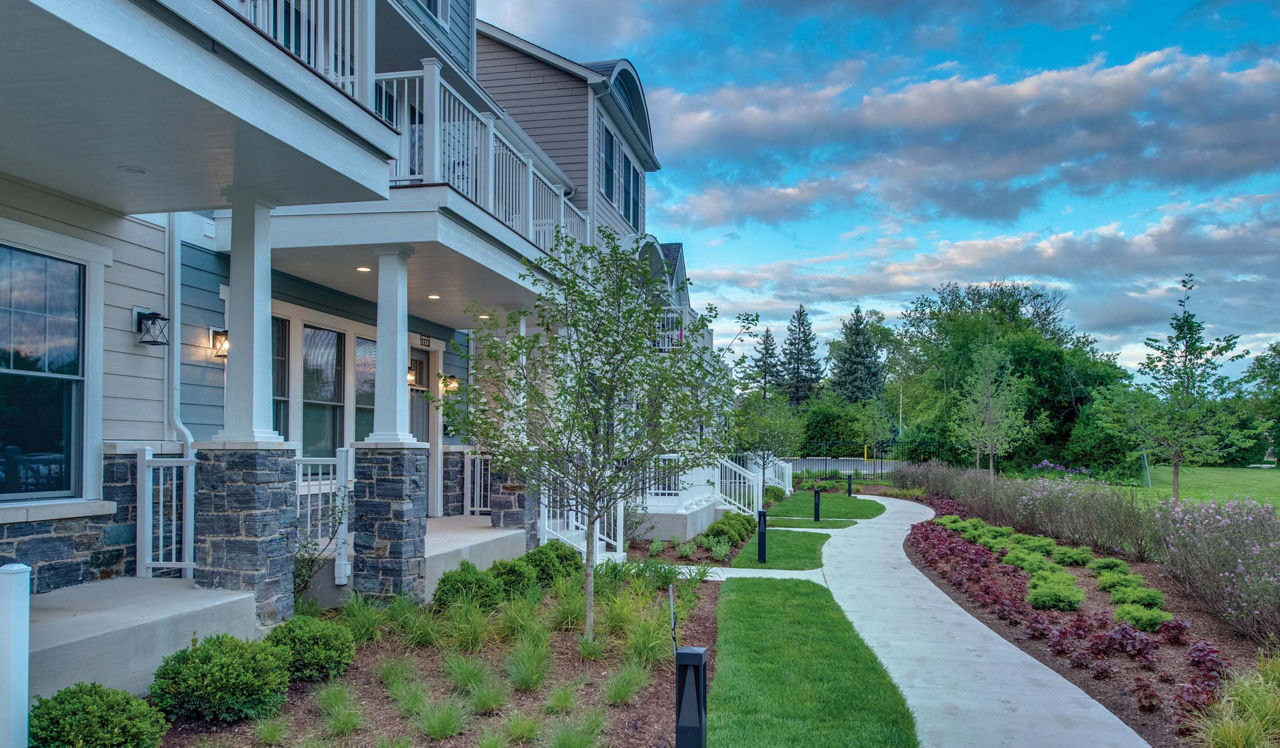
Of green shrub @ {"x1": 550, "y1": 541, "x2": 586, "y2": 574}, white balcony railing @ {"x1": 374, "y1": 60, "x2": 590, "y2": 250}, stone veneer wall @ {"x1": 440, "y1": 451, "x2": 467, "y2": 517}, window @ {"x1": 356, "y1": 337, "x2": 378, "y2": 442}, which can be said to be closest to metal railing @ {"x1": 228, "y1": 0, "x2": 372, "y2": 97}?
white balcony railing @ {"x1": 374, "y1": 60, "x2": 590, "y2": 250}

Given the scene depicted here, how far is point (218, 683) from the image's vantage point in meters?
4.21

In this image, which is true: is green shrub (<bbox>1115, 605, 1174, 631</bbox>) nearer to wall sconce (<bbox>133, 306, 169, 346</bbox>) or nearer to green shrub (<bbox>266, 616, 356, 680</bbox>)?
green shrub (<bbox>266, 616, 356, 680</bbox>)

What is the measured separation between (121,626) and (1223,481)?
32084mm

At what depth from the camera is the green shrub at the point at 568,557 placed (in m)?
8.38

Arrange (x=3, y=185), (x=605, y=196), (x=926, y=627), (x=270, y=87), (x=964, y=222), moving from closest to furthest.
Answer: (x=270, y=87) → (x=3, y=185) → (x=926, y=627) → (x=605, y=196) → (x=964, y=222)

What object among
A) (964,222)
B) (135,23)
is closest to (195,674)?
(135,23)

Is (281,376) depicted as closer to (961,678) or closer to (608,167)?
(961,678)

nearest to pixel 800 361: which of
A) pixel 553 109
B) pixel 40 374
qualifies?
pixel 553 109

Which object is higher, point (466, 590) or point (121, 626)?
point (121, 626)

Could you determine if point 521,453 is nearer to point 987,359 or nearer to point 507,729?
point 507,729

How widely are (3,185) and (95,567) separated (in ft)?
8.89

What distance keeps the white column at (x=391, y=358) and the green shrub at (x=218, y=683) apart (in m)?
2.58

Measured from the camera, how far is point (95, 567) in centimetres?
573

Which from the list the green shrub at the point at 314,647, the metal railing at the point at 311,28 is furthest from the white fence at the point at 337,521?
the metal railing at the point at 311,28
